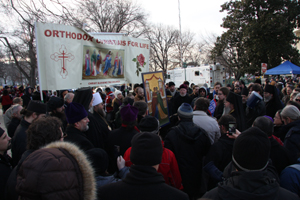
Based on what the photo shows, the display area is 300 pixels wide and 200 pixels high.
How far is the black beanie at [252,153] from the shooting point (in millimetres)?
1611

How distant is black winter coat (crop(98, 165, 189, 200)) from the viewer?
5.00 ft

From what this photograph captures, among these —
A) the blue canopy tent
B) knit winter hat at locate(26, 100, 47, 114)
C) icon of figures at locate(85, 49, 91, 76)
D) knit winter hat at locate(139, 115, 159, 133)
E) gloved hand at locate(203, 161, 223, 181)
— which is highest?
the blue canopy tent

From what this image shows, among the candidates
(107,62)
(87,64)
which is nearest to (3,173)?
(87,64)

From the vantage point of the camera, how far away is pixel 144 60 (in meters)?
5.75

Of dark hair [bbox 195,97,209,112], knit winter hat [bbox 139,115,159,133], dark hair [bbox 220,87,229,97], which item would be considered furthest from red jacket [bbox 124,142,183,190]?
dark hair [bbox 220,87,229,97]

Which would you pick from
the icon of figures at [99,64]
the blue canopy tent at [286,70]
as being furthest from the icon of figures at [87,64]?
the blue canopy tent at [286,70]

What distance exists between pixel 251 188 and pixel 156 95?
13.4 feet

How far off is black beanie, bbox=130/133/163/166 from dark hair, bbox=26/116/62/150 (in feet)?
2.84

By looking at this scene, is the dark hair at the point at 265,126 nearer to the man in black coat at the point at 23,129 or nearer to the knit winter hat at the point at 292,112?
the knit winter hat at the point at 292,112

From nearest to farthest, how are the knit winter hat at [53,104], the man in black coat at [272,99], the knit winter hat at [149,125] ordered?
the knit winter hat at [149,125] → the knit winter hat at [53,104] → the man in black coat at [272,99]

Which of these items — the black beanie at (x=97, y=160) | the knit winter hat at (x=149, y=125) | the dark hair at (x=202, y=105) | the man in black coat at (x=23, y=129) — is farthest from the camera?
the dark hair at (x=202, y=105)

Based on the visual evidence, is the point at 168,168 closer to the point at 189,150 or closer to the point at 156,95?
the point at 189,150

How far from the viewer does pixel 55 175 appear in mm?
1112

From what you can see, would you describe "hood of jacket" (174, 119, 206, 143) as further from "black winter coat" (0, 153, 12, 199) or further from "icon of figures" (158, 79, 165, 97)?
"icon of figures" (158, 79, 165, 97)
